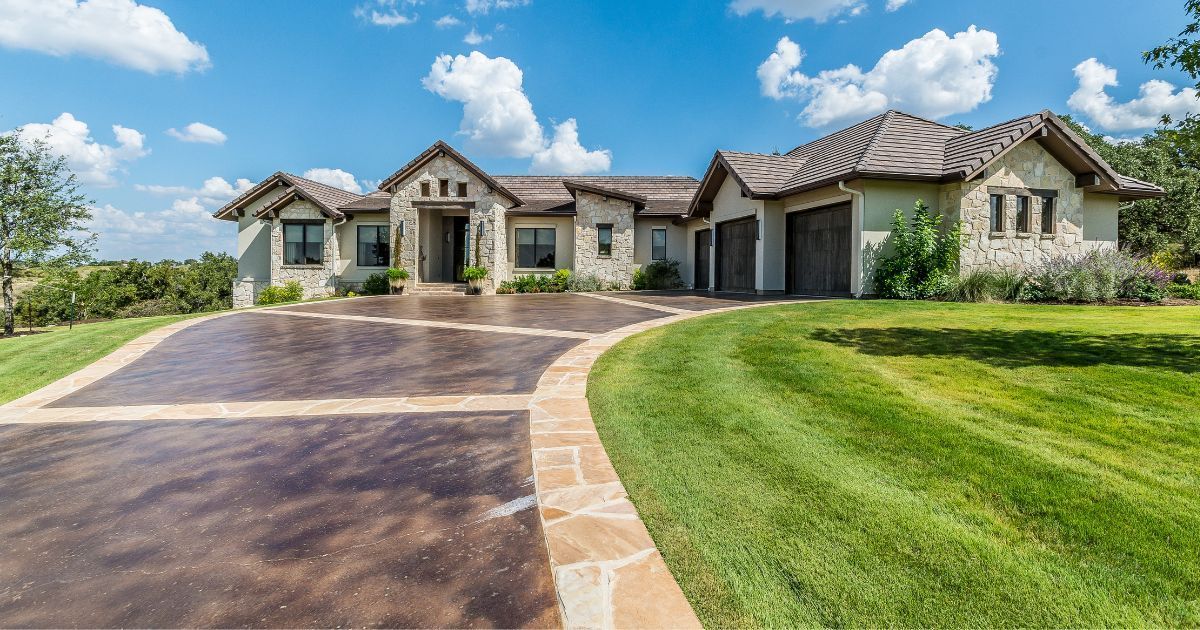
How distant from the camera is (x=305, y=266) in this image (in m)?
21.8

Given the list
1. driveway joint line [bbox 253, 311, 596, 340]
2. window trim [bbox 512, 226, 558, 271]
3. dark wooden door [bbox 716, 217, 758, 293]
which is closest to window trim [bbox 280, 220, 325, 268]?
window trim [bbox 512, 226, 558, 271]

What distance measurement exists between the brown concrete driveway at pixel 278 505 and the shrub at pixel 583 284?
51.1 feet

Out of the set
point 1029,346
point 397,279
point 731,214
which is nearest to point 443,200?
point 397,279

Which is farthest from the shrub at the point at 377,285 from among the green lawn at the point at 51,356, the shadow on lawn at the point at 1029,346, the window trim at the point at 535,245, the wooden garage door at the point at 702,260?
the shadow on lawn at the point at 1029,346

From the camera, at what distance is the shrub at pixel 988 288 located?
12.1 metres

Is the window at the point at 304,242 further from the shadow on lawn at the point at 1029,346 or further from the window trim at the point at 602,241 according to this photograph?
the shadow on lawn at the point at 1029,346

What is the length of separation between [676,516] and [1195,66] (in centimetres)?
805

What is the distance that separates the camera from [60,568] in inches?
84.4

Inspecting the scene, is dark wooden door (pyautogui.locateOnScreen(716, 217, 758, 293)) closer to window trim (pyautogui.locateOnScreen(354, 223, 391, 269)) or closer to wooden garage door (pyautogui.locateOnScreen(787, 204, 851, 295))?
wooden garage door (pyautogui.locateOnScreen(787, 204, 851, 295))

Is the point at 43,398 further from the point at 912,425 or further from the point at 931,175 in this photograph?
the point at 931,175

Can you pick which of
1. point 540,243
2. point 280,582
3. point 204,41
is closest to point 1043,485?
point 280,582

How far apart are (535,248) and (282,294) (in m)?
10.5

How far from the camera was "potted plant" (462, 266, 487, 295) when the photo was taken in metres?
20.0

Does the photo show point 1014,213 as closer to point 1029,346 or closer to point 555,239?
point 1029,346
